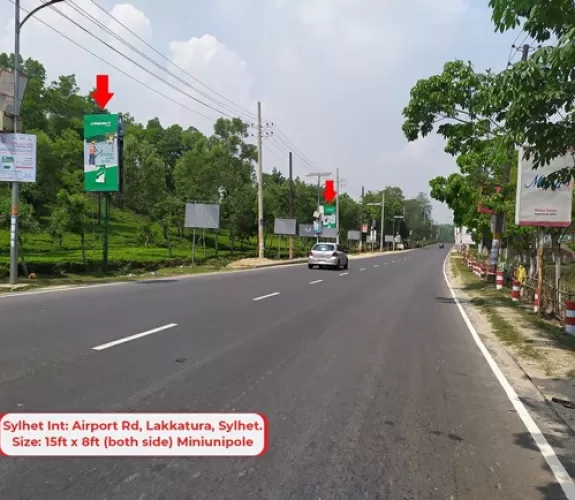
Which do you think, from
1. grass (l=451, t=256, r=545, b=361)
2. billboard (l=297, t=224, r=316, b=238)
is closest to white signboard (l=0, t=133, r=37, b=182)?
grass (l=451, t=256, r=545, b=361)

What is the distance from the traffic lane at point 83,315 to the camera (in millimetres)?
6766

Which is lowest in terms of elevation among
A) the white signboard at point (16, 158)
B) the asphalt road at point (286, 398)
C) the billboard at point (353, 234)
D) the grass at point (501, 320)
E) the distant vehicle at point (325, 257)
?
the grass at point (501, 320)

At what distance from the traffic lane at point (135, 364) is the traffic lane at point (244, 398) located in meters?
0.11

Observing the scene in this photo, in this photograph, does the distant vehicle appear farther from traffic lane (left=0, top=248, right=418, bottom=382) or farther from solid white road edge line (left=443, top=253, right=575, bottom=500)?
solid white road edge line (left=443, top=253, right=575, bottom=500)

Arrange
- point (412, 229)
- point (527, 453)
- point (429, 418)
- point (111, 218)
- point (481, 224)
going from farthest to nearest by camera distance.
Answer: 1. point (412, 229)
2. point (111, 218)
3. point (481, 224)
4. point (429, 418)
5. point (527, 453)

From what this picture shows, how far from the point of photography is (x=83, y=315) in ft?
32.7

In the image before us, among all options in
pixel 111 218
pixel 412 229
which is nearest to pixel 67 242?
pixel 111 218

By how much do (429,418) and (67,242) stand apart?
3292cm

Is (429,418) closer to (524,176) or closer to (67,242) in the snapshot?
(524,176)

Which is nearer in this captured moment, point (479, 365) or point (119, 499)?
point (119, 499)

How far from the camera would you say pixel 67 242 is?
111 ft

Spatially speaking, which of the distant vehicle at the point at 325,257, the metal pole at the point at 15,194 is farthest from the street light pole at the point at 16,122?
the distant vehicle at the point at 325,257

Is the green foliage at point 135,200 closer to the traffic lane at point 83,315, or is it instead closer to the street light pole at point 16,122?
the street light pole at point 16,122

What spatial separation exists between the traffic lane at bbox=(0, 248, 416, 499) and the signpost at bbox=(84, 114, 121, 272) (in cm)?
1330
